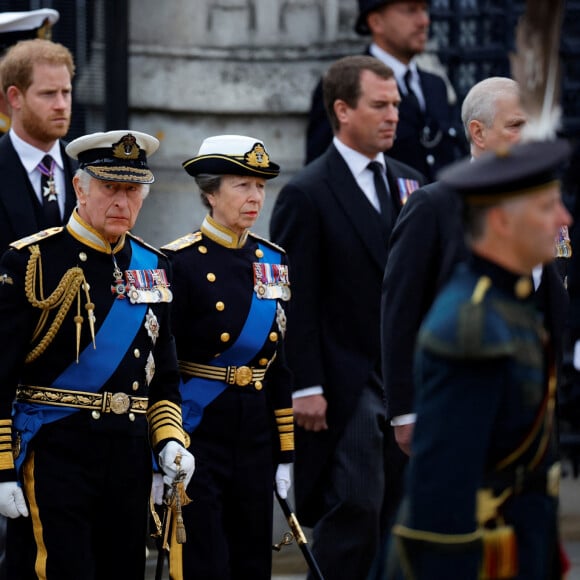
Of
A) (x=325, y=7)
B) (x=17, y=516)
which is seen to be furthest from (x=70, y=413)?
(x=325, y=7)

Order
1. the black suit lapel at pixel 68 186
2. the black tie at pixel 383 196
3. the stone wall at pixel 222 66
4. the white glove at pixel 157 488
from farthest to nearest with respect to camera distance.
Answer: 1. the stone wall at pixel 222 66
2. the black tie at pixel 383 196
3. the black suit lapel at pixel 68 186
4. the white glove at pixel 157 488

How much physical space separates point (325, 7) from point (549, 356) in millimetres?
5685

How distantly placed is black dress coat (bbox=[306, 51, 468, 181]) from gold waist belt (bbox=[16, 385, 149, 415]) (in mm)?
2868

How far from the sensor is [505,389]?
3.58 metres

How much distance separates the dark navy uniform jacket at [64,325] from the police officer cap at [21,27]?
216 centimetres

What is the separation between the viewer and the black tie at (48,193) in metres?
6.32

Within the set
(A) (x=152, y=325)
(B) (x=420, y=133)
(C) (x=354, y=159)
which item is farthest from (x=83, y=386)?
(B) (x=420, y=133)

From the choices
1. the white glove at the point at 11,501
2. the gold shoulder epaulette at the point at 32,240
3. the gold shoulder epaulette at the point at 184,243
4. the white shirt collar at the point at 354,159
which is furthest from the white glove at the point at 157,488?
the white shirt collar at the point at 354,159

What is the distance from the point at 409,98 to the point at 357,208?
142cm

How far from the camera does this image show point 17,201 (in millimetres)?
6305

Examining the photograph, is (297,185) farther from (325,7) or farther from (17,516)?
(325,7)

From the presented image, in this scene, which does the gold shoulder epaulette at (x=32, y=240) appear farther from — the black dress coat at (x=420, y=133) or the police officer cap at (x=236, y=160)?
the black dress coat at (x=420, y=133)

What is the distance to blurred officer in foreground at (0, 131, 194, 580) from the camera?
517 cm

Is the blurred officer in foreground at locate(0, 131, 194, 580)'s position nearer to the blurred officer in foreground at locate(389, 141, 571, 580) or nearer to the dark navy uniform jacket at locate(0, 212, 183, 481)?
the dark navy uniform jacket at locate(0, 212, 183, 481)
